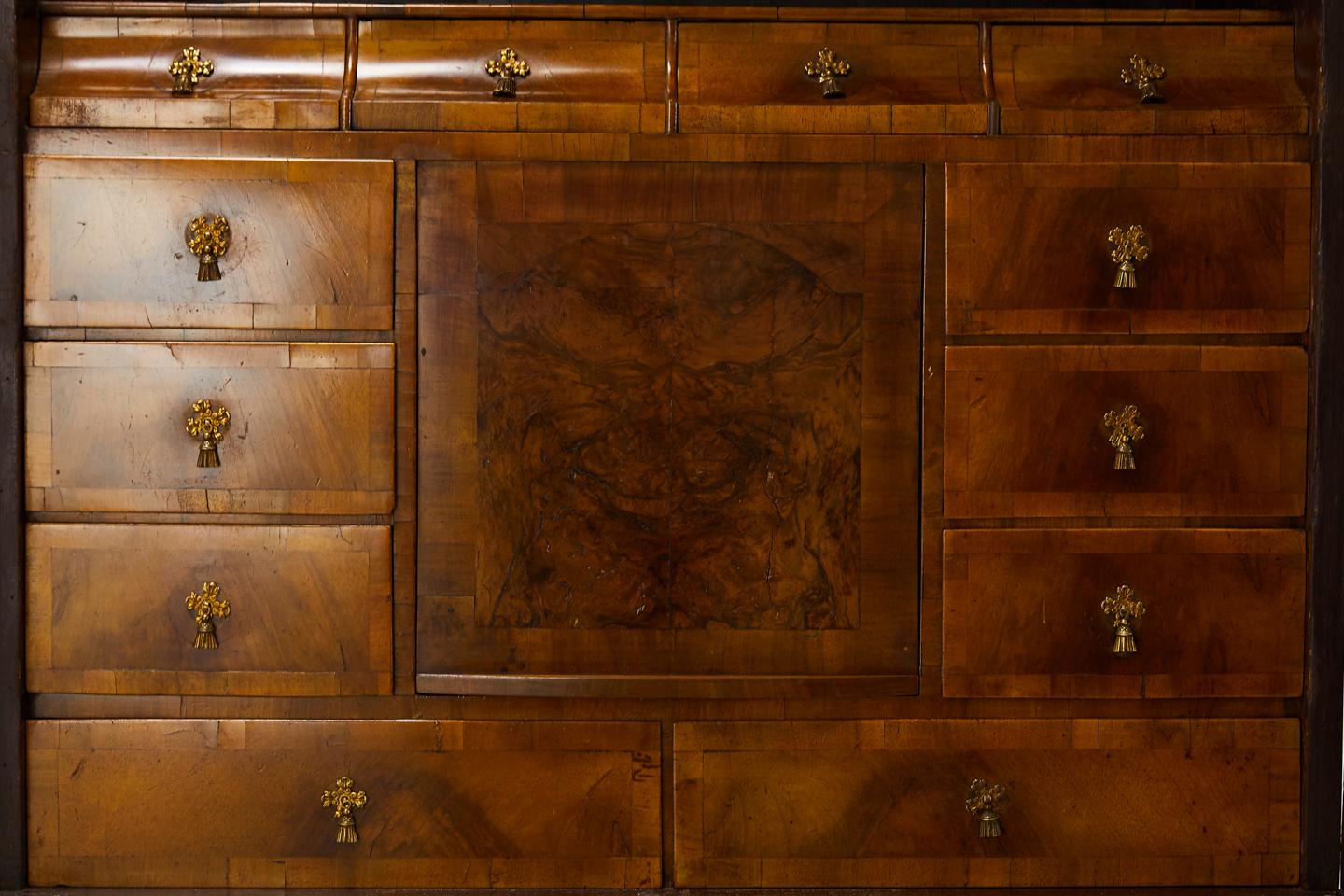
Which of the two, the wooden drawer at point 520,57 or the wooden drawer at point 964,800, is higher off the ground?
the wooden drawer at point 520,57

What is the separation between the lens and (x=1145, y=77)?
1775 millimetres

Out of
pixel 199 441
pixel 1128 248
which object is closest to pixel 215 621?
pixel 199 441

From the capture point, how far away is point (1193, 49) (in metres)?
1.82

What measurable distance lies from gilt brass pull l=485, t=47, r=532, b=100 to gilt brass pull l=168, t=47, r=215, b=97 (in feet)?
1.55

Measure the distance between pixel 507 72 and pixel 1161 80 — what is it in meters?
1.09

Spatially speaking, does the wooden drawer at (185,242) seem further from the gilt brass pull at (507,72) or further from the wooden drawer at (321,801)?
the wooden drawer at (321,801)

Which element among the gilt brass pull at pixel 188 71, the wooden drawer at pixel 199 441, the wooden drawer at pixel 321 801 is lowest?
the wooden drawer at pixel 321 801

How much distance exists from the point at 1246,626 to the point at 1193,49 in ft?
3.22

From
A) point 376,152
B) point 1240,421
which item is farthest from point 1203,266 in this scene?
point 376,152

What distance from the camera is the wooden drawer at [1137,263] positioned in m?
1.75

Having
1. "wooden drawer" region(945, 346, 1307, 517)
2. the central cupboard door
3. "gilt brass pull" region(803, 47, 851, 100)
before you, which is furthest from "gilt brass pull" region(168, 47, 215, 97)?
"wooden drawer" region(945, 346, 1307, 517)

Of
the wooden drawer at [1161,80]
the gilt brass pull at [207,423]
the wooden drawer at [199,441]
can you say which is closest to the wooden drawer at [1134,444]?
the wooden drawer at [1161,80]

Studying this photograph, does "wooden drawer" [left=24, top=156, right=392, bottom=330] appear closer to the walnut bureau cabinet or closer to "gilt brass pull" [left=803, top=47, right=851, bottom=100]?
the walnut bureau cabinet

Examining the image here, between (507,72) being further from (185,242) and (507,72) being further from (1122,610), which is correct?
(1122,610)
